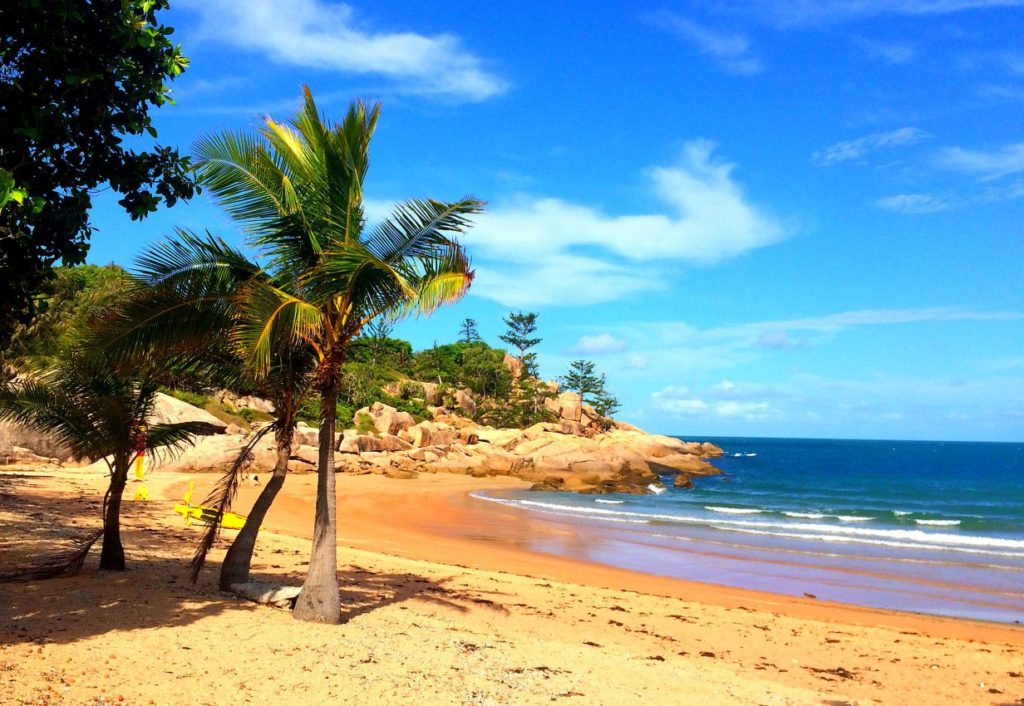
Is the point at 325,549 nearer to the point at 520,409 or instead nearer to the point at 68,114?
the point at 68,114

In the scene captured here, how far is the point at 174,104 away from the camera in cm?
711

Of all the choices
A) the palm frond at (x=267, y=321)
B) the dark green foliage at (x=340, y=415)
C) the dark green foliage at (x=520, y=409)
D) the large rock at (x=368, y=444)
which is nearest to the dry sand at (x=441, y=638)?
the palm frond at (x=267, y=321)

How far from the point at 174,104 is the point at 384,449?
43.0 meters

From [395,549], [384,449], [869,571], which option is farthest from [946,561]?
[384,449]

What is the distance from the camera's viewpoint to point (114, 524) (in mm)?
10281

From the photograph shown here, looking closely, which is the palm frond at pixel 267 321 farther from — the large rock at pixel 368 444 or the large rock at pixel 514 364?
the large rock at pixel 514 364

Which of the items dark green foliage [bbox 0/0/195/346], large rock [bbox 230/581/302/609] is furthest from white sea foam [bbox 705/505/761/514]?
dark green foliage [bbox 0/0/195/346]

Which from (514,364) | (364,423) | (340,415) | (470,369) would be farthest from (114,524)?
(514,364)

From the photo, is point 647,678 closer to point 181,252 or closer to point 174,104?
point 181,252

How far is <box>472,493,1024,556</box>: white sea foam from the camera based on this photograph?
1027 inches

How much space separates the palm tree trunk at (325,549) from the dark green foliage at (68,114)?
306 centimetres

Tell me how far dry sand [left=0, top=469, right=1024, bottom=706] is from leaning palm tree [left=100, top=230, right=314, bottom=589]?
1.62m

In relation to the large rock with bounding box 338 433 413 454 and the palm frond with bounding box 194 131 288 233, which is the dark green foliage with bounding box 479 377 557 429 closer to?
the large rock with bounding box 338 433 413 454

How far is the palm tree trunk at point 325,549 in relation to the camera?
8.93 m
